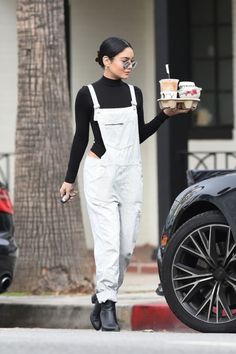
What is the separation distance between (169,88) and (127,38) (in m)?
7.01

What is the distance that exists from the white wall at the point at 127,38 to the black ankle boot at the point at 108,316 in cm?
662

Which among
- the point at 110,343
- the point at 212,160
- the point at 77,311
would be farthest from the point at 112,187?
the point at 212,160

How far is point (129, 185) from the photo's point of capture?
7.45 metres

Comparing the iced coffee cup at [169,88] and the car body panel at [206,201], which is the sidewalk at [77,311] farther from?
the iced coffee cup at [169,88]

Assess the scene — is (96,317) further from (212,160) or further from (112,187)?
(212,160)

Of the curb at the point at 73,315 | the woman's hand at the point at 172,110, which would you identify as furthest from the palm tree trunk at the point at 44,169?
the woman's hand at the point at 172,110

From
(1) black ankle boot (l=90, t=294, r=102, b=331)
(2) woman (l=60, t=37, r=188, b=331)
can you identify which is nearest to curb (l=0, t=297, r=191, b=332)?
(1) black ankle boot (l=90, t=294, r=102, b=331)

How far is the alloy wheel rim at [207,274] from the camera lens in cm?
692

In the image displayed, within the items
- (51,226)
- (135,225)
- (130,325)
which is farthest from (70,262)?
(135,225)

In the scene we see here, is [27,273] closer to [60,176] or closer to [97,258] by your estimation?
[60,176]

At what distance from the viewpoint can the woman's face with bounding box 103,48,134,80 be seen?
7.45m

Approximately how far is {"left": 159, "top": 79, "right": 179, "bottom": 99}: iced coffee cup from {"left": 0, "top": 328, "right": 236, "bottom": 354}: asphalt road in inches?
72.4

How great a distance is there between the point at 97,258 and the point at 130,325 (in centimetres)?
186

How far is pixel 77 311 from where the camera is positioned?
9594mm
